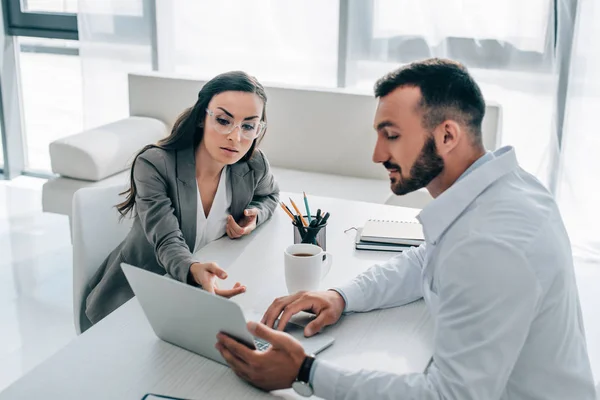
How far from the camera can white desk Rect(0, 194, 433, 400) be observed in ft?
3.99

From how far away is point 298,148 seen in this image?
140 inches

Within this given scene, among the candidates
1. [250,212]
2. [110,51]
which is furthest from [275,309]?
[110,51]

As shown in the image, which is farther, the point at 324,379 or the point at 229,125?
the point at 229,125

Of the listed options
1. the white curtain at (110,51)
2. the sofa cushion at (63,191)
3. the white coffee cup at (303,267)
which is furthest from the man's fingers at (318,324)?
the white curtain at (110,51)

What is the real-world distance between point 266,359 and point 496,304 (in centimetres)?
37

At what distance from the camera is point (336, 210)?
81.5 inches

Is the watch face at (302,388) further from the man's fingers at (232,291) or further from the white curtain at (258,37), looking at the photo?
the white curtain at (258,37)

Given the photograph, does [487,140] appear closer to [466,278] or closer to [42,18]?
[466,278]

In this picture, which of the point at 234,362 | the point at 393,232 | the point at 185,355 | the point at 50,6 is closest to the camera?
the point at 234,362

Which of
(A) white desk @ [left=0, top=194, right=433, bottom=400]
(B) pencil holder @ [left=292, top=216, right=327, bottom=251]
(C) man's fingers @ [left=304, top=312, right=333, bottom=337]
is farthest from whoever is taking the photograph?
(B) pencil holder @ [left=292, top=216, right=327, bottom=251]

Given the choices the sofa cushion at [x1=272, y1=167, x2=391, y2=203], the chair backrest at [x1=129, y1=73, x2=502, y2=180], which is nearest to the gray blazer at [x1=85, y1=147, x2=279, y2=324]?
the sofa cushion at [x1=272, y1=167, x2=391, y2=203]

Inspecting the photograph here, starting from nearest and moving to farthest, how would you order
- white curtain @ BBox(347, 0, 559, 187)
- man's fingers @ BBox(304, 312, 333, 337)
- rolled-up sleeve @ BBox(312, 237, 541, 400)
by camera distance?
1. rolled-up sleeve @ BBox(312, 237, 541, 400)
2. man's fingers @ BBox(304, 312, 333, 337)
3. white curtain @ BBox(347, 0, 559, 187)

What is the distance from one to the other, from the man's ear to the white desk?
36 centimetres

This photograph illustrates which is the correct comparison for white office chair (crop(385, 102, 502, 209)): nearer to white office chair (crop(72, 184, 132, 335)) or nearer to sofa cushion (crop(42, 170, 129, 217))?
sofa cushion (crop(42, 170, 129, 217))
